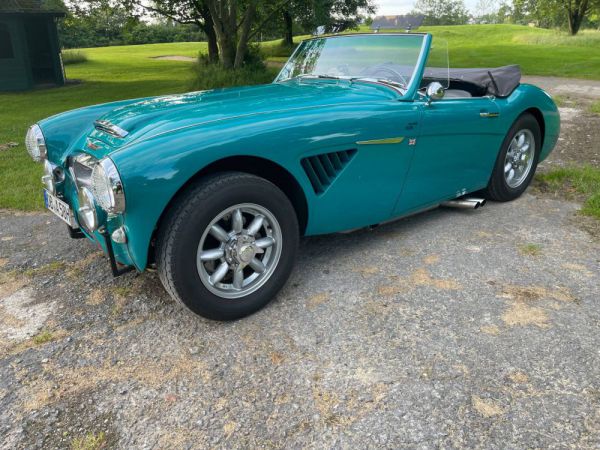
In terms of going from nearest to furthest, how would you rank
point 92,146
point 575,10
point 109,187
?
point 109,187, point 92,146, point 575,10

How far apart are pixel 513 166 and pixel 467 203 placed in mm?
800

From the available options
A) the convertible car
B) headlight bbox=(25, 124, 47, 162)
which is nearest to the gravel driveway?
the convertible car

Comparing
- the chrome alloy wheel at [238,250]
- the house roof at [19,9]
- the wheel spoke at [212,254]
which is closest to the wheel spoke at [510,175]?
the chrome alloy wheel at [238,250]

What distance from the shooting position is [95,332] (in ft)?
8.72

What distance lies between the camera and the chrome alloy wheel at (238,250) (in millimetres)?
2602

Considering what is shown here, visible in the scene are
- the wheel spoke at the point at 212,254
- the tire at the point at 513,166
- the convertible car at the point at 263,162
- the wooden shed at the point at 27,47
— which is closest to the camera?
the convertible car at the point at 263,162

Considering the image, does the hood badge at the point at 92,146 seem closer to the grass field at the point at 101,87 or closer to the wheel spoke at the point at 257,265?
the wheel spoke at the point at 257,265

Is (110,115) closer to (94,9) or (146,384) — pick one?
(146,384)

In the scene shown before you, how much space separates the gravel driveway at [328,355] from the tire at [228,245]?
179mm

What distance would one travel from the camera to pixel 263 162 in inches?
107

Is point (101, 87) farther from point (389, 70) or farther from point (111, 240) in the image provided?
point (111, 240)

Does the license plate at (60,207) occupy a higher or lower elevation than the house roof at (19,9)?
lower

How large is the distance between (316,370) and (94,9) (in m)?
17.1

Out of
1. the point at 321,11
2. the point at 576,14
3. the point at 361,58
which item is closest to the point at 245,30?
the point at 321,11
